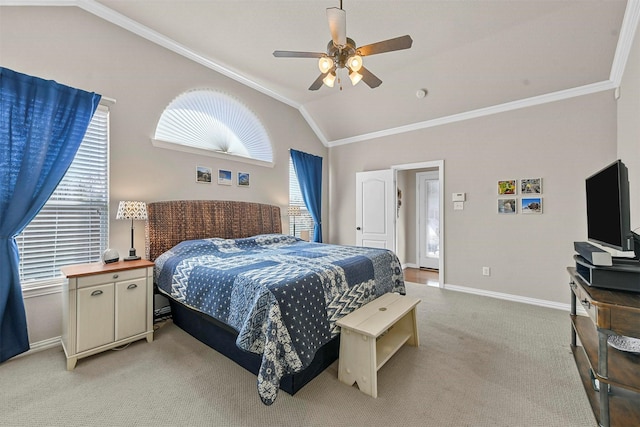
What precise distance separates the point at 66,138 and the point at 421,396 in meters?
3.69

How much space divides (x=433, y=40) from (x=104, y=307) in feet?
14.4

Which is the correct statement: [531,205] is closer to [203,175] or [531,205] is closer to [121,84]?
[203,175]

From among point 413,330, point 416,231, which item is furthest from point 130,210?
point 416,231

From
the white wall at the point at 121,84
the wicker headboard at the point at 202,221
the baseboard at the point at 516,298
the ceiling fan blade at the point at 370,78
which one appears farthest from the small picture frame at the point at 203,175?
the baseboard at the point at 516,298

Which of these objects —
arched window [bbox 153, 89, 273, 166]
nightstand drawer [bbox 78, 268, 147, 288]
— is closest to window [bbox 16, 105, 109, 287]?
arched window [bbox 153, 89, 273, 166]

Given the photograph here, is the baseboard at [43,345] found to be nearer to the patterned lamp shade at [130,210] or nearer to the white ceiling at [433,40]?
the patterned lamp shade at [130,210]

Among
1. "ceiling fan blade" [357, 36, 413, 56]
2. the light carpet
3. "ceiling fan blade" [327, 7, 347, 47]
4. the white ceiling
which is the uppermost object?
the white ceiling

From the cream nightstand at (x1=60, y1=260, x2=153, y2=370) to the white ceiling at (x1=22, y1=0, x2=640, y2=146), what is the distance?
262 centimetres

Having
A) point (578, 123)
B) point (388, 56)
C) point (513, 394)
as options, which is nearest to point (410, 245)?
point (578, 123)

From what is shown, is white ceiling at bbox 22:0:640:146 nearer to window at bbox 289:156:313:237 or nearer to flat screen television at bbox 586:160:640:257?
window at bbox 289:156:313:237

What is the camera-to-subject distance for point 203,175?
3.70 m

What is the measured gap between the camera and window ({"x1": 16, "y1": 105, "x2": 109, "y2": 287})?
2451mm

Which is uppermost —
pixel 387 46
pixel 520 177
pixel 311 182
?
pixel 387 46

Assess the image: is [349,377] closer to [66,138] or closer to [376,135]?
[66,138]
